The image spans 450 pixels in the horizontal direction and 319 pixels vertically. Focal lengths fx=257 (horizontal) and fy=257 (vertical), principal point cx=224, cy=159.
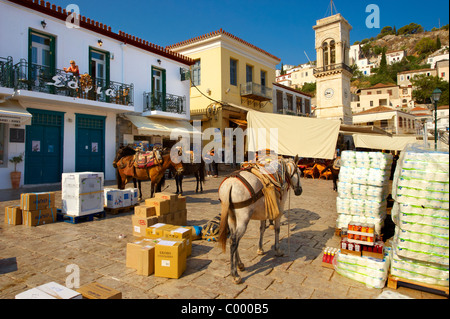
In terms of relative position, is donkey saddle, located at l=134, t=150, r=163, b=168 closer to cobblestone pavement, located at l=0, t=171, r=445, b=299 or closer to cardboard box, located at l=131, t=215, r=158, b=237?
cobblestone pavement, located at l=0, t=171, r=445, b=299

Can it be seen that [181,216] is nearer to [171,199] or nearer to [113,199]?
[171,199]

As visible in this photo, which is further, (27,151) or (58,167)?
(58,167)

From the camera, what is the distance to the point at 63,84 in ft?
35.7

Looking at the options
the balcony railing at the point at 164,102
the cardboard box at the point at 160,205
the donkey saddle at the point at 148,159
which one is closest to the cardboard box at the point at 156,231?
the cardboard box at the point at 160,205

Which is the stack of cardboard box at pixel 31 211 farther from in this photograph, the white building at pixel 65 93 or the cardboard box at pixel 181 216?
the white building at pixel 65 93

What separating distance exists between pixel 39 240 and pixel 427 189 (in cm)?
620

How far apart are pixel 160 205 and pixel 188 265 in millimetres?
1590

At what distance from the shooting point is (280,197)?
13.7 feet

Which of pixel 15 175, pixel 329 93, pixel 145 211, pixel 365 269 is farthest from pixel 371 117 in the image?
pixel 15 175

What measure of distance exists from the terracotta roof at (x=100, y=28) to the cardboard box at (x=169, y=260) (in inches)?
483

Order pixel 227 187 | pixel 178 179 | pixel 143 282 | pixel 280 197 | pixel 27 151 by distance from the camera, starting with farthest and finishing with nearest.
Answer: pixel 27 151
pixel 178 179
pixel 280 197
pixel 227 187
pixel 143 282

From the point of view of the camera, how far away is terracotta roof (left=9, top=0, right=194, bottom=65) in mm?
10625
